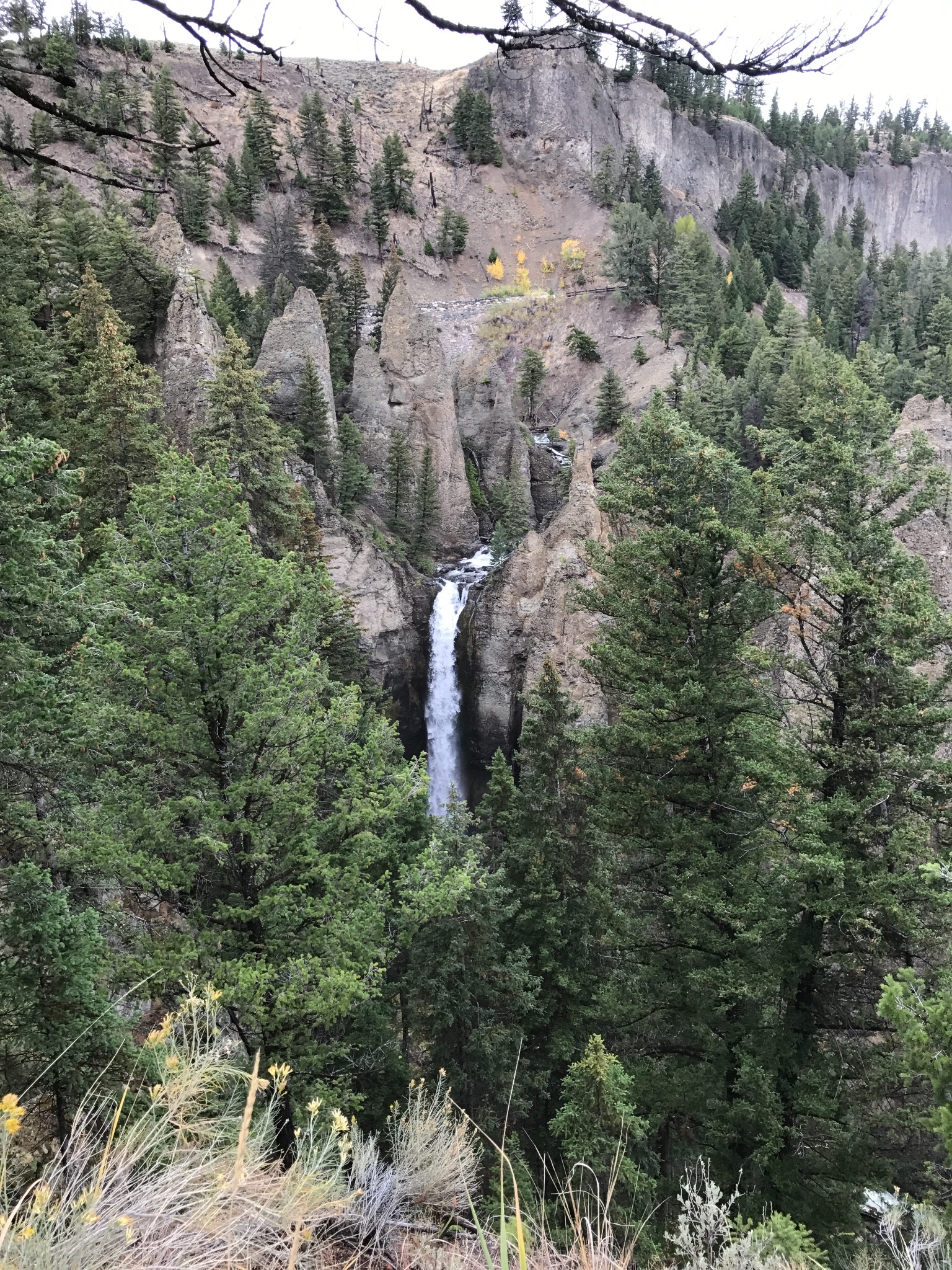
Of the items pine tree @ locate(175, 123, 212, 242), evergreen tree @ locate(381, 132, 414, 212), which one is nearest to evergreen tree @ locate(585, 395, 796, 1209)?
pine tree @ locate(175, 123, 212, 242)

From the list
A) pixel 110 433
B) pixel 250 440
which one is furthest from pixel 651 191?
pixel 110 433

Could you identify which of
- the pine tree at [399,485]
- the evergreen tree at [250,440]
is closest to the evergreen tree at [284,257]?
the pine tree at [399,485]

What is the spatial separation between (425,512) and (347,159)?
43.3 metres

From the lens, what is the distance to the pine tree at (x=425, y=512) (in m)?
35.7

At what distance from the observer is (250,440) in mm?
22516

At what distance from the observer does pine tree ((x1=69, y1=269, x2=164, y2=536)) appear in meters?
19.3

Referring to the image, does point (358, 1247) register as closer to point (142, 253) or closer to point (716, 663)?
point (716, 663)

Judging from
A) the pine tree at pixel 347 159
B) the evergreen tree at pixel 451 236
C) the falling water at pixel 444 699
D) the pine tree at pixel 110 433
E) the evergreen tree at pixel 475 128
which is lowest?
the falling water at pixel 444 699

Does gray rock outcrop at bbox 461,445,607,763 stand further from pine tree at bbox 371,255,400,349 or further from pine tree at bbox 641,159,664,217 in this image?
pine tree at bbox 641,159,664,217

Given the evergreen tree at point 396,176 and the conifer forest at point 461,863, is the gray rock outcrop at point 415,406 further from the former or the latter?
the evergreen tree at point 396,176

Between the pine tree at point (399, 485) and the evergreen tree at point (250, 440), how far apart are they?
12.8 meters

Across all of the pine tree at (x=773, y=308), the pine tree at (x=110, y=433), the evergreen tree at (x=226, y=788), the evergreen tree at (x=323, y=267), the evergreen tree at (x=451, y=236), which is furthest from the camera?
the evergreen tree at (x=451, y=236)

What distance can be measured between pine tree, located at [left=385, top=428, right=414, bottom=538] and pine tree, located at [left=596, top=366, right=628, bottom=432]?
11.7 m

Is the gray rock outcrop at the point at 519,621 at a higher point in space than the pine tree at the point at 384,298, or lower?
lower
